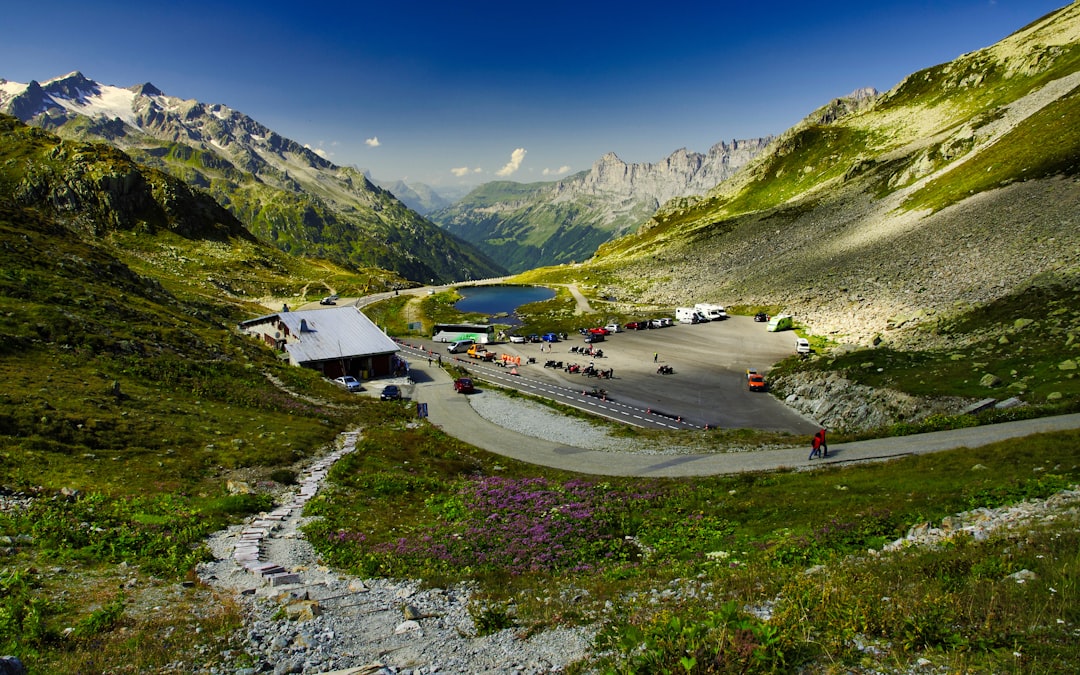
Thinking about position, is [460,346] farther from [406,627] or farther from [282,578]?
[406,627]

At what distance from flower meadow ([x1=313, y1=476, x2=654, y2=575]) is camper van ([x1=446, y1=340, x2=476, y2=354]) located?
6643cm

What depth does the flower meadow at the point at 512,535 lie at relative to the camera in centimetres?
1750

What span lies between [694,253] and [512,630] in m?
166

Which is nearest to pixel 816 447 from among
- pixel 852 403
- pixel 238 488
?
pixel 852 403

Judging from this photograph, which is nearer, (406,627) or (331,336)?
(406,627)

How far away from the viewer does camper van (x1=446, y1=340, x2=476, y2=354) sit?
91.2m

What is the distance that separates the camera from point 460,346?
93.2 meters

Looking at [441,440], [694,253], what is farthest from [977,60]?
[441,440]

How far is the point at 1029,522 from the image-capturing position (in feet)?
45.3

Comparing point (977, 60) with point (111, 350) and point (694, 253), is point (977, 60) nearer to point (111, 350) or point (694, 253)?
point (694, 253)

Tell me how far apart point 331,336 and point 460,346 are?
1161 inches

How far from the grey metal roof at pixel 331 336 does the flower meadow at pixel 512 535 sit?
144ft

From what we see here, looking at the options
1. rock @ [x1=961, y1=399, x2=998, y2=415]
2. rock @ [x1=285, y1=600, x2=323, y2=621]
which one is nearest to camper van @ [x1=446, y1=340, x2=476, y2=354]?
rock @ [x1=961, y1=399, x2=998, y2=415]

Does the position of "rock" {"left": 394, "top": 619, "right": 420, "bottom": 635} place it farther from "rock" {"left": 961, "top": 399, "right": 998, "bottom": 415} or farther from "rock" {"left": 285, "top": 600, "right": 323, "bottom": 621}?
"rock" {"left": 961, "top": 399, "right": 998, "bottom": 415}
